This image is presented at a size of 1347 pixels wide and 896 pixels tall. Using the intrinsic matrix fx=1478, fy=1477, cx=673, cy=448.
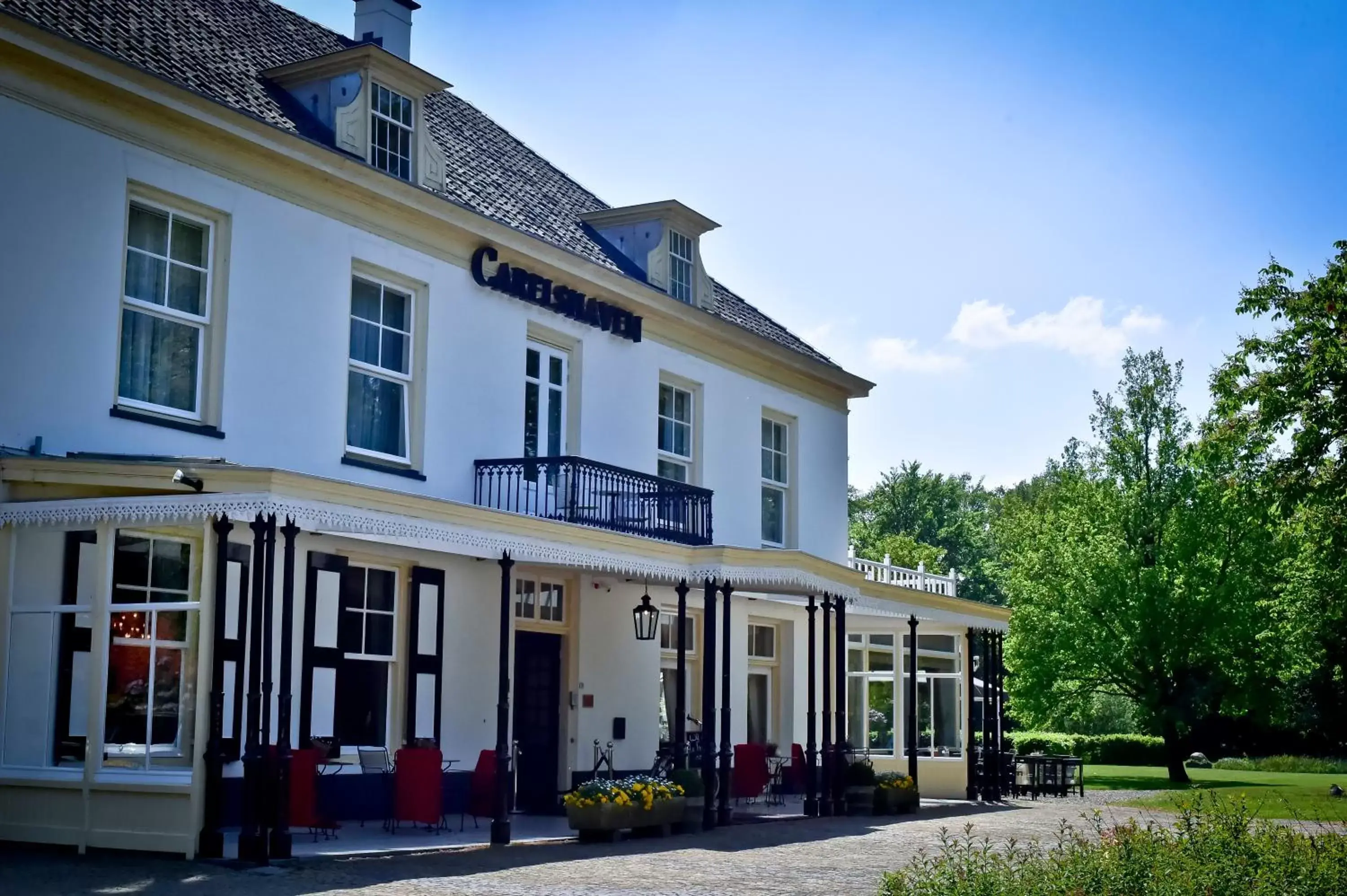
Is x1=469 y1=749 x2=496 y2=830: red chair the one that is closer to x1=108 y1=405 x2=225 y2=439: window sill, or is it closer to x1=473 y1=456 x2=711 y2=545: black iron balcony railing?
x1=473 y1=456 x2=711 y2=545: black iron balcony railing

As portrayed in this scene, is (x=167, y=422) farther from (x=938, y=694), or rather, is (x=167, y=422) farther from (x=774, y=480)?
(x=938, y=694)

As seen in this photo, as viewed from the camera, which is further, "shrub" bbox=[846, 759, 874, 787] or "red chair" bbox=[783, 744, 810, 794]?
"red chair" bbox=[783, 744, 810, 794]

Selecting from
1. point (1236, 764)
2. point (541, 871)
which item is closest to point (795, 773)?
point (541, 871)

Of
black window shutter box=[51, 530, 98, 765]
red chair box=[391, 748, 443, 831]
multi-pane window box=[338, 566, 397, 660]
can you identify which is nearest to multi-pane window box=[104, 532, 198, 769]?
black window shutter box=[51, 530, 98, 765]

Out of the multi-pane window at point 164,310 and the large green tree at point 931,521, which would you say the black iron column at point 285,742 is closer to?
the multi-pane window at point 164,310

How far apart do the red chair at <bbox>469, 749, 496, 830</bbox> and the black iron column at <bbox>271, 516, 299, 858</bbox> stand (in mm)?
4501

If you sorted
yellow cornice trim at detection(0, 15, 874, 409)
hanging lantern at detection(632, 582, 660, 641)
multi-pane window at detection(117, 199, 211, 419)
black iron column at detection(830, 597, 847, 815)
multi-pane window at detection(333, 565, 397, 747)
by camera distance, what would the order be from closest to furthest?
yellow cornice trim at detection(0, 15, 874, 409) < multi-pane window at detection(117, 199, 211, 419) < multi-pane window at detection(333, 565, 397, 747) < black iron column at detection(830, 597, 847, 815) < hanging lantern at detection(632, 582, 660, 641)

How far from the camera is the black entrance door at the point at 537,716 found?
19.1 m

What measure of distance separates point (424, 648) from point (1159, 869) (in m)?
9.89

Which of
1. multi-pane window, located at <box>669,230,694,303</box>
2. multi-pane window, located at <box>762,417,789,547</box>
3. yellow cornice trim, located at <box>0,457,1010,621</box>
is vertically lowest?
yellow cornice trim, located at <box>0,457,1010,621</box>

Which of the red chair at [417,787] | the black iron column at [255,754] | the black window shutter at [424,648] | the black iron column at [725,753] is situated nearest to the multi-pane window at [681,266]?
the black iron column at [725,753]

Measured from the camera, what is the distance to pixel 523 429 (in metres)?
18.9

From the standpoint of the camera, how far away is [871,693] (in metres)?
28.5

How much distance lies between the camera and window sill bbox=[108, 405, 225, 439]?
13.7 metres
